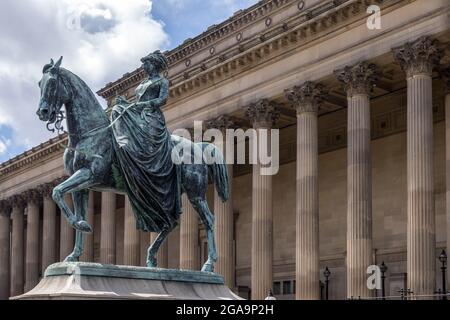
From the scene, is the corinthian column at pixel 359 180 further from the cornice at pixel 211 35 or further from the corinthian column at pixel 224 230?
the cornice at pixel 211 35

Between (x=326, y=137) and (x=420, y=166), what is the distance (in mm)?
17147

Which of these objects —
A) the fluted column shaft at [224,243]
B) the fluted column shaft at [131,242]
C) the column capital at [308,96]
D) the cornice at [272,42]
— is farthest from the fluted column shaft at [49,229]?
the column capital at [308,96]

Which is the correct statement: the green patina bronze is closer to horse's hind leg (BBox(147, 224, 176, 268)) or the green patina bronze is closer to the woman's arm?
horse's hind leg (BBox(147, 224, 176, 268))

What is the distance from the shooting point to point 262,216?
41.0m

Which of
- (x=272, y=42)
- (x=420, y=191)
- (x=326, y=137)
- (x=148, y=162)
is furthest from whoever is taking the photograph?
(x=326, y=137)

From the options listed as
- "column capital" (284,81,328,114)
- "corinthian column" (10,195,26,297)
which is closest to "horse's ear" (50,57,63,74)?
"column capital" (284,81,328,114)

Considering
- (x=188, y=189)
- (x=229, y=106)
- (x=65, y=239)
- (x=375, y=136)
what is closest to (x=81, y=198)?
(x=188, y=189)

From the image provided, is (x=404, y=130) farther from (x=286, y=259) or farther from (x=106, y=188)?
(x=106, y=188)

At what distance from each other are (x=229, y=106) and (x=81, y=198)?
29869mm

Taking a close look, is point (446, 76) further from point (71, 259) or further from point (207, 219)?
point (71, 259)

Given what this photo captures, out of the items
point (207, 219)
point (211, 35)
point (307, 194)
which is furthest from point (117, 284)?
point (211, 35)

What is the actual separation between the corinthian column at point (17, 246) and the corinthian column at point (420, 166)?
139 feet

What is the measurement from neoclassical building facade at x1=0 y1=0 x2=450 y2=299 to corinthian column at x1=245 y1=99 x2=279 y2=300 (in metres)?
0.07
